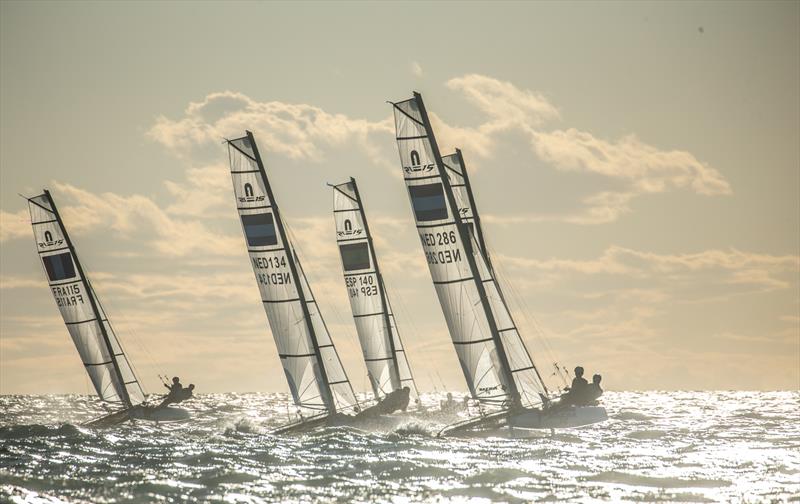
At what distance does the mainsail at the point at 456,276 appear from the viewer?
40.1 metres

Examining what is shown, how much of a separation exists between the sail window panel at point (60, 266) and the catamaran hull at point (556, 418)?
2058cm

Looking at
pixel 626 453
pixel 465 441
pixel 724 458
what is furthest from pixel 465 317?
pixel 724 458

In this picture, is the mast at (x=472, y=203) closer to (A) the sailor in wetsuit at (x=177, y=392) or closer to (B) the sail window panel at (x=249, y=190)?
(B) the sail window panel at (x=249, y=190)

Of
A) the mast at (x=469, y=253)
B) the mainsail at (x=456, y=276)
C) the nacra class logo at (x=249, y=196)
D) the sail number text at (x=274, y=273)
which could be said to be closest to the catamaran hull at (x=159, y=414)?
the sail number text at (x=274, y=273)

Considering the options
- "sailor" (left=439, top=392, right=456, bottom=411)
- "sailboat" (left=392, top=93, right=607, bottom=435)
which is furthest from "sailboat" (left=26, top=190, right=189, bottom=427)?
"sailboat" (left=392, top=93, right=607, bottom=435)

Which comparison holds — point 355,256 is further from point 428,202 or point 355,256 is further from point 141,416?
point 141,416

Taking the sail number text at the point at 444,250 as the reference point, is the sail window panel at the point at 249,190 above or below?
above

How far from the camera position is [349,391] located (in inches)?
1745

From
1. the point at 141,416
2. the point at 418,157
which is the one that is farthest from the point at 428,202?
the point at 141,416

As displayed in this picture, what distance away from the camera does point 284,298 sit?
142 feet

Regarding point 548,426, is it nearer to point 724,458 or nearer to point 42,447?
point 724,458

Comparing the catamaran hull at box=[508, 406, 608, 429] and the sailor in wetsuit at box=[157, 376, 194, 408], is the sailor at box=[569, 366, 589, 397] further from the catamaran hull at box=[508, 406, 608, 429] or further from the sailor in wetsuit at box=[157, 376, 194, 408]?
the sailor in wetsuit at box=[157, 376, 194, 408]

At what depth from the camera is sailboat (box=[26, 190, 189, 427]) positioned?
4925cm

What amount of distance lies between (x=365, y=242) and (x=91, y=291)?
39.2 ft
